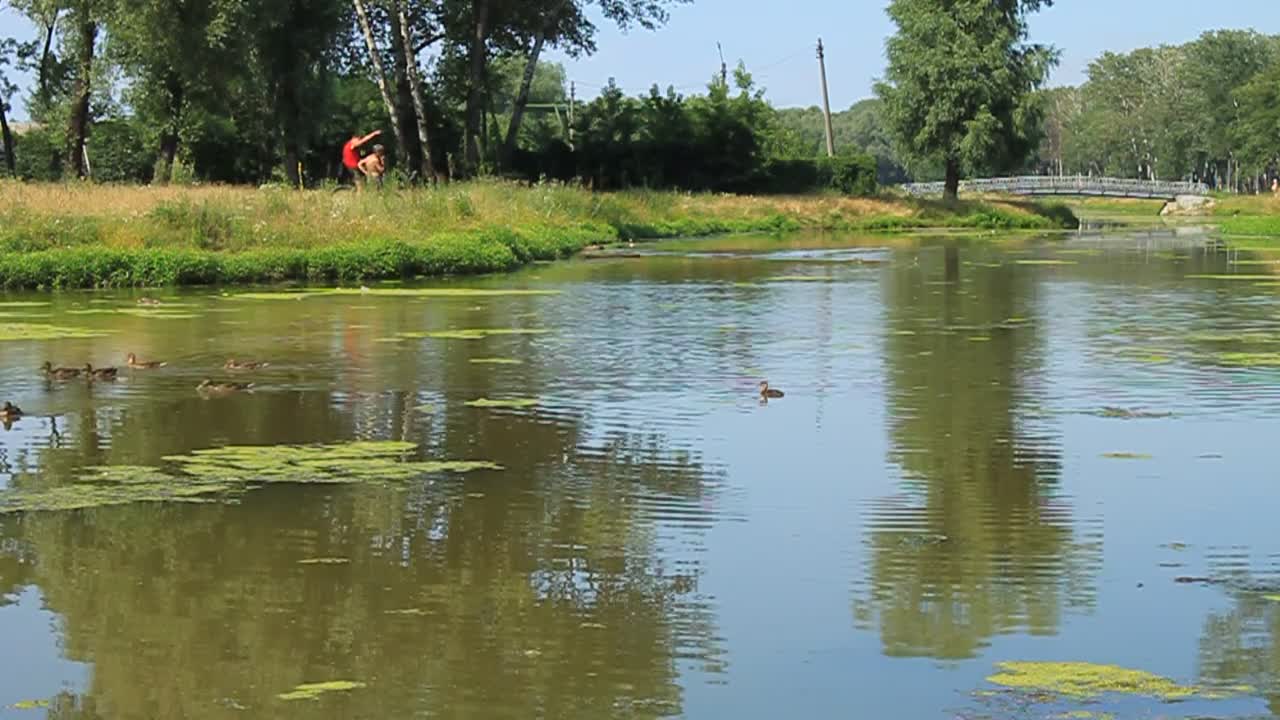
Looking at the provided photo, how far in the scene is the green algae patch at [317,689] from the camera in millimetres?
6777

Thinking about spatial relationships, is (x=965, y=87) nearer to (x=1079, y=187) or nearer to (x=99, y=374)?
(x=1079, y=187)

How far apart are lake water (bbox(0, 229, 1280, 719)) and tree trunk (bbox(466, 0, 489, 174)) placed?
36.2 m

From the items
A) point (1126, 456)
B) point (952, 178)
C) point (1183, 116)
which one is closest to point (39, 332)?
point (1126, 456)

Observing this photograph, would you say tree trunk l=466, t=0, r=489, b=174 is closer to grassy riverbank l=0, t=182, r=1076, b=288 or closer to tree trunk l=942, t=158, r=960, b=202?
grassy riverbank l=0, t=182, r=1076, b=288

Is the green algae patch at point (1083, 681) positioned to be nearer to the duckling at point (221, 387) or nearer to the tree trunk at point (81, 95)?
the duckling at point (221, 387)

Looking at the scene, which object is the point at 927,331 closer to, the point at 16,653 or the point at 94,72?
the point at 16,653

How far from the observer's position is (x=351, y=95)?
63625 mm

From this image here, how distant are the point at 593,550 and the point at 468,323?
12.3m

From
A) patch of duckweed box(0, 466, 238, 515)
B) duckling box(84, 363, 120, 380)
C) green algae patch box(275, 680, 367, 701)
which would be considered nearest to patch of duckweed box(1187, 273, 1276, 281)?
duckling box(84, 363, 120, 380)

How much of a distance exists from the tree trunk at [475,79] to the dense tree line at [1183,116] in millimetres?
68714

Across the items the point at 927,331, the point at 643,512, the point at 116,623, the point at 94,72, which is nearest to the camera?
the point at 116,623

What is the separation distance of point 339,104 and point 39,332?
42870mm

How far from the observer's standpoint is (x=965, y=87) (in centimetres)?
6900

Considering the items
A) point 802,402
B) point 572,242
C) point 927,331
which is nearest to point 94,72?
point 572,242
